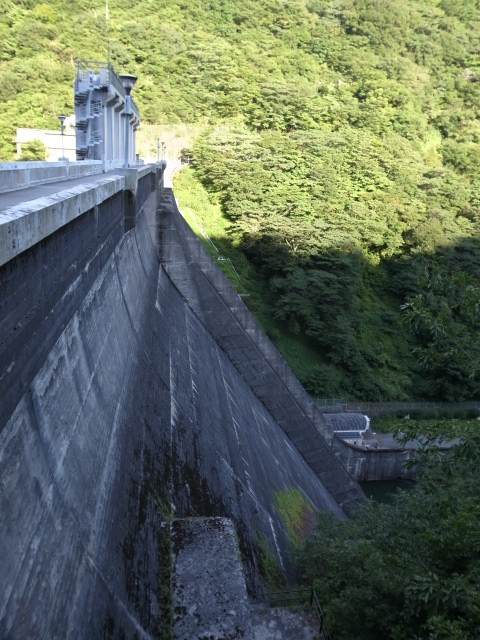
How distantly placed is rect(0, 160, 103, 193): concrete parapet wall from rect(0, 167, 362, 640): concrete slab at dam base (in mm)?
1312

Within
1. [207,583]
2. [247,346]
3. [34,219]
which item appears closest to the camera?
[34,219]

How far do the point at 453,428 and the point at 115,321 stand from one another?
15.8 ft

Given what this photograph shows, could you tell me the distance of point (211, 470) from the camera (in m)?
8.33

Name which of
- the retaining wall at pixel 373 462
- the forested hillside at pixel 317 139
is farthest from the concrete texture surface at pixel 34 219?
the retaining wall at pixel 373 462

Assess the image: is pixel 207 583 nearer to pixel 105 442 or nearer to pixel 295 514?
pixel 105 442

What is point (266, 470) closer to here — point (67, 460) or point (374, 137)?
point (67, 460)

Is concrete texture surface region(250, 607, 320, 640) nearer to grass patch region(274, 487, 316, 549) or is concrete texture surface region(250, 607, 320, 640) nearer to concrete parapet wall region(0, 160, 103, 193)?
grass patch region(274, 487, 316, 549)

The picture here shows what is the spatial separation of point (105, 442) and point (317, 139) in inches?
1137

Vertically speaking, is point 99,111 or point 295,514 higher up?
point 99,111

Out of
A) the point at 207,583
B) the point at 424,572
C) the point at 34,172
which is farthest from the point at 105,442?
the point at 34,172

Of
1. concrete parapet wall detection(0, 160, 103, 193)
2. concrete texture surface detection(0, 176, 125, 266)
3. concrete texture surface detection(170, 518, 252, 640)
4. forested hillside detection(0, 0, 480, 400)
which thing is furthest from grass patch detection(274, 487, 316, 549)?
concrete texture surface detection(0, 176, 125, 266)

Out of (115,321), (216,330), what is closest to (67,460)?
(115,321)

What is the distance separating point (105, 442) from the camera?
5531 mm

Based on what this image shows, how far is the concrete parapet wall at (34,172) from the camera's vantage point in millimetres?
6751
